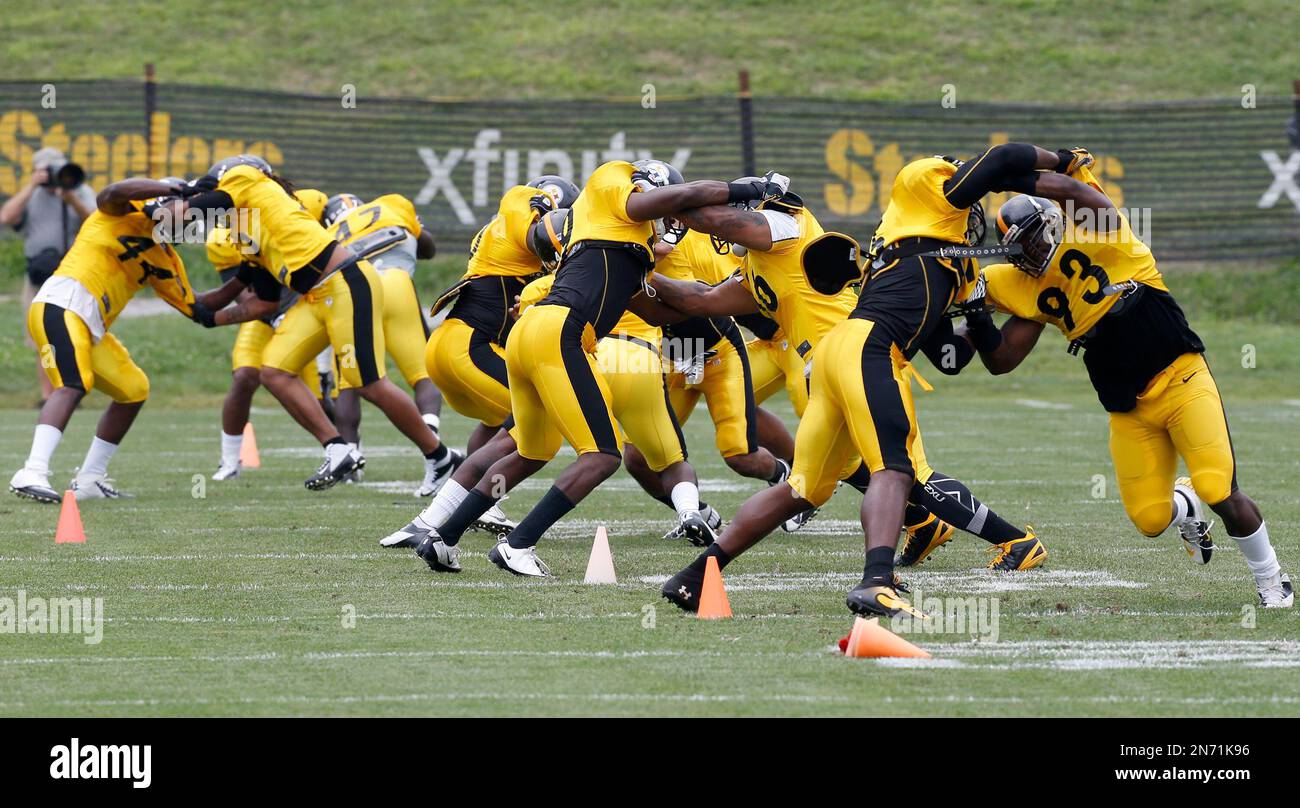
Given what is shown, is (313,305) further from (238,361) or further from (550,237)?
(550,237)

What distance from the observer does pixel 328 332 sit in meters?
10.6

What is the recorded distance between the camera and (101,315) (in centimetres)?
1041

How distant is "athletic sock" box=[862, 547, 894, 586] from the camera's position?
6.26m

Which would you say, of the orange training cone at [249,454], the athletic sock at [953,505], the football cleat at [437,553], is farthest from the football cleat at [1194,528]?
the orange training cone at [249,454]

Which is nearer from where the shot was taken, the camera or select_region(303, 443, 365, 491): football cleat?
select_region(303, 443, 365, 491): football cleat

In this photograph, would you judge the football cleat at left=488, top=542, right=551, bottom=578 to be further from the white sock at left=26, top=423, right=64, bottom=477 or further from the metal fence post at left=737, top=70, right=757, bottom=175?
the metal fence post at left=737, top=70, right=757, bottom=175

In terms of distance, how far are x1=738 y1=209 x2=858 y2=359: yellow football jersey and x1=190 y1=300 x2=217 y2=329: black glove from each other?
13.6ft

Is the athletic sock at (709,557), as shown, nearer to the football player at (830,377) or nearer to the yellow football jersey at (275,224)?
the football player at (830,377)

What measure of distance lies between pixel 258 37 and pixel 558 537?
2044 centimetres

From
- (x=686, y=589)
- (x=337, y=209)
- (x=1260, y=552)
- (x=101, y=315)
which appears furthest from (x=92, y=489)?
(x=1260, y=552)

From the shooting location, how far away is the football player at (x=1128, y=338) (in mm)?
6570

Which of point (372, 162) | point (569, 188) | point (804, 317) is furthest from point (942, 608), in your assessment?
point (372, 162)

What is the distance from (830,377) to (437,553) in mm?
1943

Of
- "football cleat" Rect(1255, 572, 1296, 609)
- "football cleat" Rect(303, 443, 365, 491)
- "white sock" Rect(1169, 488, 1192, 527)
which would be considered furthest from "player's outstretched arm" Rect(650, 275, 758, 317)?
"football cleat" Rect(303, 443, 365, 491)
